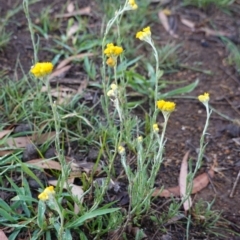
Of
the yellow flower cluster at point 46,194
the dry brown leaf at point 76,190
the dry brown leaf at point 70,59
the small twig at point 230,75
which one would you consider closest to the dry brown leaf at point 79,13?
the dry brown leaf at point 70,59

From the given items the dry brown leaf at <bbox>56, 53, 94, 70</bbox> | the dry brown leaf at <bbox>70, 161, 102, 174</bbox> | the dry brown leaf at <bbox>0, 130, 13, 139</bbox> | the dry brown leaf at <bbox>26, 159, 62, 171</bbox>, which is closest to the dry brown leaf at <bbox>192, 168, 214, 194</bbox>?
the dry brown leaf at <bbox>70, 161, 102, 174</bbox>

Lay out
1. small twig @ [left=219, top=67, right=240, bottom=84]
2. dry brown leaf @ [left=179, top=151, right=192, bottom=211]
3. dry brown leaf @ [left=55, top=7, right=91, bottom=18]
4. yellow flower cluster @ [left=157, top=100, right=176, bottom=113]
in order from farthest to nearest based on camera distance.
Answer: dry brown leaf @ [left=55, top=7, right=91, bottom=18], small twig @ [left=219, top=67, right=240, bottom=84], dry brown leaf @ [left=179, top=151, right=192, bottom=211], yellow flower cluster @ [left=157, top=100, right=176, bottom=113]

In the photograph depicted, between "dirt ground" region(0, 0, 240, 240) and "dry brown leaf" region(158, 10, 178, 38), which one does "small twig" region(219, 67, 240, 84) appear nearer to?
"dirt ground" region(0, 0, 240, 240)

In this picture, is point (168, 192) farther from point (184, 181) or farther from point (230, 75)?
point (230, 75)

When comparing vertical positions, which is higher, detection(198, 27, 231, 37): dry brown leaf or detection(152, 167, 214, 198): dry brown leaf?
detection(198, 27, 231, 37): dry brown leaf

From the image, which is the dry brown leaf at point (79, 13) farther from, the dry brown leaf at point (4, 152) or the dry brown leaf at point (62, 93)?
the dry brown leaf at point (4, 152)

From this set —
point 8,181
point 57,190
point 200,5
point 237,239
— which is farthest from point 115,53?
point 200,5

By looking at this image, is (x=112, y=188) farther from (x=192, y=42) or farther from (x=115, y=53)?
(x=192, y=42)
